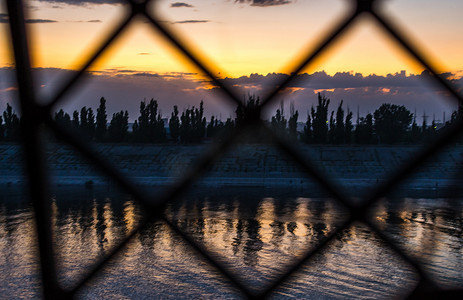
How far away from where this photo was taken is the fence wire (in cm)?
99

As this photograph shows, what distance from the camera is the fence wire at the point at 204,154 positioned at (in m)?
0.99

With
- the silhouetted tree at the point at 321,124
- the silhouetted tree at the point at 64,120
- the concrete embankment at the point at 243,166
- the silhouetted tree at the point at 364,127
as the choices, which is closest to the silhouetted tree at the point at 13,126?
the silhouetted tree at the point at 64,120

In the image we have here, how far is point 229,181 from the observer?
26.9 m

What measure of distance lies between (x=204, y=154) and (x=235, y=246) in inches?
532

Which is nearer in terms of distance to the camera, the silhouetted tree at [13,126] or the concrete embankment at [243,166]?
the silhouetted tree at [13,126]

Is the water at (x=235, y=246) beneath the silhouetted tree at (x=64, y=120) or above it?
beneath

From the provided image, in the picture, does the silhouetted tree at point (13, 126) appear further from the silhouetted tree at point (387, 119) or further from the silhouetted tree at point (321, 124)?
the silhouetted tree at point (387, 119)

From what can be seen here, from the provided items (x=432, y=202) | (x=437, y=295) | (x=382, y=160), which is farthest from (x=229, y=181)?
(x=437, y=295)

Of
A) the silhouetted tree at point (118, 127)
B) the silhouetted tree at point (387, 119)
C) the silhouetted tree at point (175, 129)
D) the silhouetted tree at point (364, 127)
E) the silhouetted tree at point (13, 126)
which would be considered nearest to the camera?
the silhouetted tree at point (13, 126)

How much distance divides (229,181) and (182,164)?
3.33 meters

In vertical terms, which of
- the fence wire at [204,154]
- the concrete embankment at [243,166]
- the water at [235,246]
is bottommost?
the water at [235,246]

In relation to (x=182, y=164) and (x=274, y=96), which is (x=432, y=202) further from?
(x=274, y=96)

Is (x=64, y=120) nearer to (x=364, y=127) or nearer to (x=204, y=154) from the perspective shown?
(x=204, y=154)

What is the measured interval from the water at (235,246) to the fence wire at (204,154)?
21.7 feet
